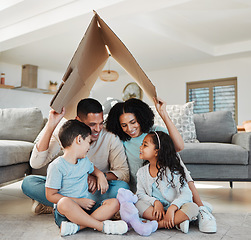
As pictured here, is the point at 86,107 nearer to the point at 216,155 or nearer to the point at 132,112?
the point at 132,112

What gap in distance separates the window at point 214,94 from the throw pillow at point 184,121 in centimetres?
441

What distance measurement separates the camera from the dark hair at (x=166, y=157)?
1602mm

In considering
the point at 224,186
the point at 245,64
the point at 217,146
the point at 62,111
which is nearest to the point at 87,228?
the point at 62,111

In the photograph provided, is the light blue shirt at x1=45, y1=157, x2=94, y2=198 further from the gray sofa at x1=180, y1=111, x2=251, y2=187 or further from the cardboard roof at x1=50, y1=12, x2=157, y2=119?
the gray sofa at x1=180, y1=111, x2=251, y2=187

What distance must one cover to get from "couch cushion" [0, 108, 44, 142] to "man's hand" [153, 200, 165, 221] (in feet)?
6.18

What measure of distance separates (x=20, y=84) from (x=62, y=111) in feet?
21.7

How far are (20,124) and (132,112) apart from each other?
5.59 feet

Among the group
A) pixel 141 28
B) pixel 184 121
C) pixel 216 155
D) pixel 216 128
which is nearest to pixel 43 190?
pixel 216 155

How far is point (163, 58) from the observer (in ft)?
22.7

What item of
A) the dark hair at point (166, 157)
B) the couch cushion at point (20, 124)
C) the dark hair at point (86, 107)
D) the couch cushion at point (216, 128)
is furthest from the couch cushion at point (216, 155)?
the couch cushion at point (20, 124)

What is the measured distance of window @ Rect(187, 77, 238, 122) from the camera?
696 cm

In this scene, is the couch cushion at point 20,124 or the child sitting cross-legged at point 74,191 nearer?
the child sitting cross-legged at point 74,191

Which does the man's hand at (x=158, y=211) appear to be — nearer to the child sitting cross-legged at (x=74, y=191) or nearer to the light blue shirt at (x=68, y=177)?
the child sitting cross-legged at (x=74, y=191)

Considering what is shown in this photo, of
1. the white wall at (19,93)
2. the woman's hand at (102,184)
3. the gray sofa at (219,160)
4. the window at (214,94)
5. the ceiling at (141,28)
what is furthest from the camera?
the white wall at (19,93)
